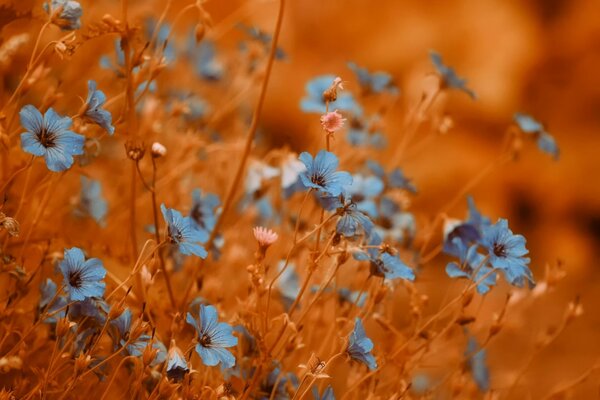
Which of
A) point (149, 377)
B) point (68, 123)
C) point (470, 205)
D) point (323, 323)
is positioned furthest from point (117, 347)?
point (470, 205)

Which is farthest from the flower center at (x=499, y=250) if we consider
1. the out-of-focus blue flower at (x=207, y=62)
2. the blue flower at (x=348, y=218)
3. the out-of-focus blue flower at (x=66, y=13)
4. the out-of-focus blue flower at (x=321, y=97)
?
the out-of-focus blue flower at (x=207, y=62)

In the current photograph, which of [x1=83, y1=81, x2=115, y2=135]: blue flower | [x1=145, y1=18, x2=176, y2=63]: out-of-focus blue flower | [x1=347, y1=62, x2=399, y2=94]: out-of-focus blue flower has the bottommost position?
[x1=83, y1=81, x2=115, y2=135]: blue flower

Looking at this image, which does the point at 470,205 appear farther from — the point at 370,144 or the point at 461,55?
the point at 461,55

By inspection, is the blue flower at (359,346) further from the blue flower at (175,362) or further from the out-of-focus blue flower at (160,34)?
the out-of-focus blue flower at (160,34)

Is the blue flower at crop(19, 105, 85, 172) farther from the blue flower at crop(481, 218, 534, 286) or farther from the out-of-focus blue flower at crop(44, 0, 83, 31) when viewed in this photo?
the blue flower at crop(481, 218, 534, 286)

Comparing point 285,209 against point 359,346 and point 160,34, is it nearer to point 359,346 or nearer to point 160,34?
Answer: point 160,34

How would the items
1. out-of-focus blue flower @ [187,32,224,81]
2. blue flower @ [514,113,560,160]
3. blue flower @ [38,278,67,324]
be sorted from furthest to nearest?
out-of-focus blue flower @ [187,32,224,81] → blue flower @ [514,113,560,160] → blue flower @ [38,278,67,324]

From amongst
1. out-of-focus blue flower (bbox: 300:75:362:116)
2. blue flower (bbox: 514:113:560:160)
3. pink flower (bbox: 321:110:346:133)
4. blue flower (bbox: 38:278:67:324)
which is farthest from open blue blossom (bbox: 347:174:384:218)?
blue flower (bbox: 38:278:67:324)
